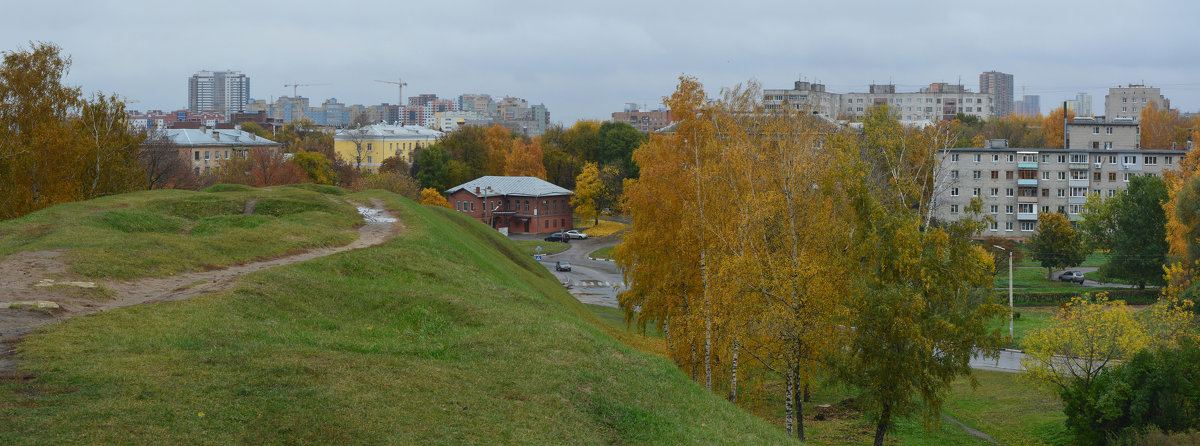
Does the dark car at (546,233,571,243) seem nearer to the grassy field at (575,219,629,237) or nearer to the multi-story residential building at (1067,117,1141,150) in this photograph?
the grassy field at (575,219,629,237)

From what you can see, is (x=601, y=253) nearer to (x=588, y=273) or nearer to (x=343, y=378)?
(x=588, y=273)

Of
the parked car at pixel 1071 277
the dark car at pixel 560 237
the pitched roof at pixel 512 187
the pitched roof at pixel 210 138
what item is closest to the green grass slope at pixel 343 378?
Answer: the parked car at pixel 1071 277

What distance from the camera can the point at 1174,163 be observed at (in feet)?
270

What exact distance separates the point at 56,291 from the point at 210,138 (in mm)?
93223

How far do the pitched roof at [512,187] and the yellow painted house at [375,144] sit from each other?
34.7 m

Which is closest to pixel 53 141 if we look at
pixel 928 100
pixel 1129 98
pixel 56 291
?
pixel 56 291

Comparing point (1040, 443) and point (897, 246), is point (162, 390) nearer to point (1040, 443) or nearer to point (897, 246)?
point (897, 246)

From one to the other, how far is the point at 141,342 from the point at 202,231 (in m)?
15.9

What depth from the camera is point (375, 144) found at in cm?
12950

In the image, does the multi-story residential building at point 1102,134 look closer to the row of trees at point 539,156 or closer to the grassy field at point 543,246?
the row of trees at point 539,156

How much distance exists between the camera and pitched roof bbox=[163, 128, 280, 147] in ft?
335

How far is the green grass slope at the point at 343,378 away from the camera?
11742 mm

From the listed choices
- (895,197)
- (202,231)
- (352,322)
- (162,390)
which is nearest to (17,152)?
(202,231)

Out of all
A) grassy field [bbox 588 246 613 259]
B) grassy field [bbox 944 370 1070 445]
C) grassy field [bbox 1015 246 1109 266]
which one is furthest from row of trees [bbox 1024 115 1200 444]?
grassy field [bbox 588 246 613 259]
